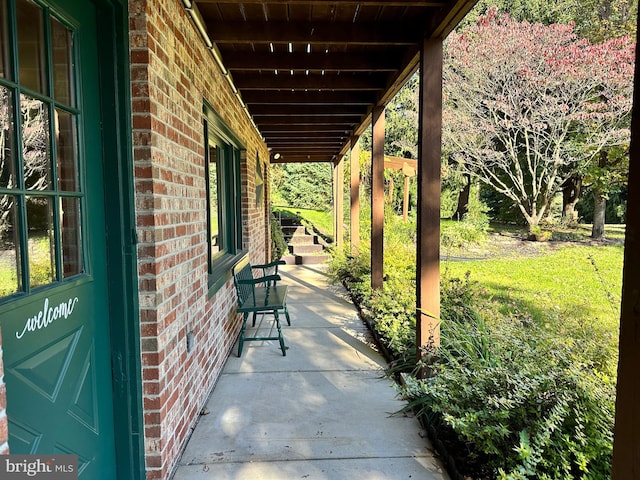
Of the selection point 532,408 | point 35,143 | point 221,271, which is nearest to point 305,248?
point 221,271

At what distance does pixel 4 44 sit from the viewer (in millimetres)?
1184

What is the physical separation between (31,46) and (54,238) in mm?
640

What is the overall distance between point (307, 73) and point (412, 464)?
3.44m

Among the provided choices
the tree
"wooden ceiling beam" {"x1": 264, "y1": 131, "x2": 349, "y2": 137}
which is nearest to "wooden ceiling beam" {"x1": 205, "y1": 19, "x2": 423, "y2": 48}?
"wooden ceiling beam" {"x1": 264, "y1": 131, "x2": 349, "y2": 137}

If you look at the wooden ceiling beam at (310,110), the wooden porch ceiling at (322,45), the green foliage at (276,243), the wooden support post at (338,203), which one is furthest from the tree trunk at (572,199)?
the wooden porch ceiling at (322,45)

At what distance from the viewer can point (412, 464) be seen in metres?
2.17

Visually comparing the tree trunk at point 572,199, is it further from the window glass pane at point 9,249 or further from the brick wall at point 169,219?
the window glass pane at point 9,249

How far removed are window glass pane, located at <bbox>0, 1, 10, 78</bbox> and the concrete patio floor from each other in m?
1.91

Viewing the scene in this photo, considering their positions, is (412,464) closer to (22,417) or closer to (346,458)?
(346,458)

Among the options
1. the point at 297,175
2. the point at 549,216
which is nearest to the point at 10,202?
the point at 549,216

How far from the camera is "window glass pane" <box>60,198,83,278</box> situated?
152cm

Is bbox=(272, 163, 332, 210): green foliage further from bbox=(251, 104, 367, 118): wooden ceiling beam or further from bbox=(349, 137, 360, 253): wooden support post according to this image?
bbox=(251, 104, 367, 118): wooden ceiling beam

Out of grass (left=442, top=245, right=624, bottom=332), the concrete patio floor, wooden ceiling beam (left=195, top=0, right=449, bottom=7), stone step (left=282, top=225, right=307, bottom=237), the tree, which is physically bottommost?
the concrete patio floor

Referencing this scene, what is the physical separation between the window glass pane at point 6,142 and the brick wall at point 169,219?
614 millimetres
